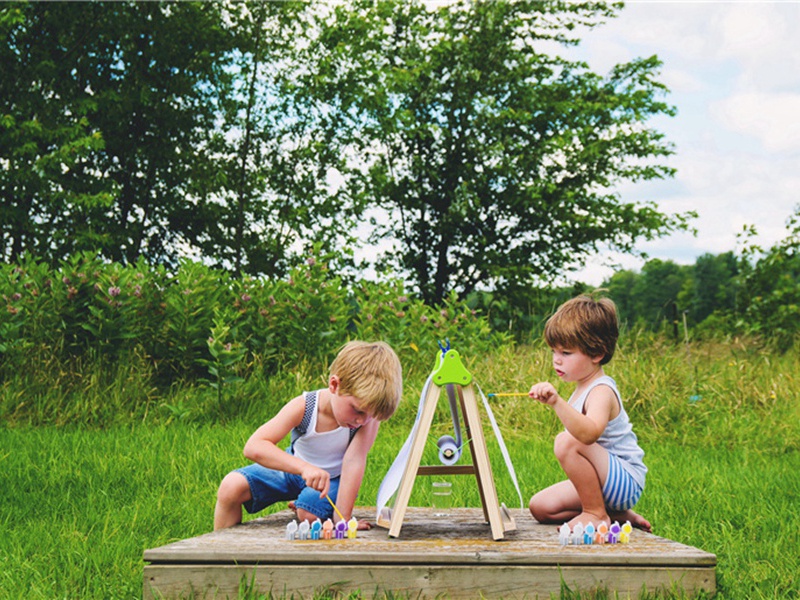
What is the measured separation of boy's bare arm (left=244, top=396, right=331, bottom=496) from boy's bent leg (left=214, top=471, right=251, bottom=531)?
274 millimetres

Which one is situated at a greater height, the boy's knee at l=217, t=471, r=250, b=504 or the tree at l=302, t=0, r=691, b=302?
the tree at l=302, t=0, r=691, b=302

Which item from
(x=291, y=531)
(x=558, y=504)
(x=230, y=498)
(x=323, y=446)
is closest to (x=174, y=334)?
(x=230, y=498)

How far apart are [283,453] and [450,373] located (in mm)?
729

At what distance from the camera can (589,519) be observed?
10.5 feet

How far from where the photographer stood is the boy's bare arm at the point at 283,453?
3.06 m

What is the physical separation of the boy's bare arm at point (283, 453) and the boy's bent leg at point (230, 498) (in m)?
0.27

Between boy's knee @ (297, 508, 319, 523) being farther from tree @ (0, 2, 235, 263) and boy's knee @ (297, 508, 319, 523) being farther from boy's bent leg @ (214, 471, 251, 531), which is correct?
tree @ (0, 2, 235, 263)

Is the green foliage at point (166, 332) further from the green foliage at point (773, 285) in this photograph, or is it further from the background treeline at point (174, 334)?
the green foliage at point (773, 285)

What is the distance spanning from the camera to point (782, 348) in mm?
10289

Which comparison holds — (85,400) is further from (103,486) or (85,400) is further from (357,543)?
(357,543)

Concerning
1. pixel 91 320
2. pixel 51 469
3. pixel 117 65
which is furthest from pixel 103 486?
pixel 117 65

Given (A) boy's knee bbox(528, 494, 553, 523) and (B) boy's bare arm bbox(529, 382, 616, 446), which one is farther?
(A) boy's knee bbox(528, 494, 553, 523)

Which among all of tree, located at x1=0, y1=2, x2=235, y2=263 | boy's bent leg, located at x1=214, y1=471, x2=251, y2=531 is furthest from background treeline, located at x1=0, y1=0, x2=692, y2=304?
boy's bent leg, located at x1=214, y1=471, x2=251, y2=531

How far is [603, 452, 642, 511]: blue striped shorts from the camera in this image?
3211 mm
